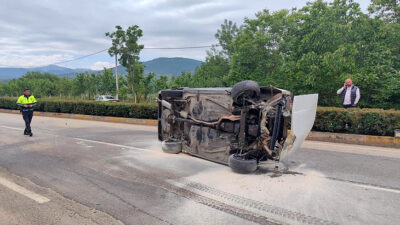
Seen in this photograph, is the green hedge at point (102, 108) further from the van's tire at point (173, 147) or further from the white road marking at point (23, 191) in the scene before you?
the white road marking at point (23, 191)

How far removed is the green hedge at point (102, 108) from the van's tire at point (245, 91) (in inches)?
349

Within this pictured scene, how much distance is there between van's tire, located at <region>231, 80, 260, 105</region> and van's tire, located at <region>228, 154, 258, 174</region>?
114 centimetres

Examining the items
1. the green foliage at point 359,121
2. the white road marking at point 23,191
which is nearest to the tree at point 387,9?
the green foliage at point 359,121

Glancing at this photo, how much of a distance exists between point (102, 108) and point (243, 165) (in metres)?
13.2

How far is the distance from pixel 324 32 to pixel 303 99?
865cm

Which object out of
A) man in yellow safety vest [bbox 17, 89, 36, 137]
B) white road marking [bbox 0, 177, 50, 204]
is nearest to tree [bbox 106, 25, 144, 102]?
man in yellow safety vest [bbox 17, 89, 36, 137]

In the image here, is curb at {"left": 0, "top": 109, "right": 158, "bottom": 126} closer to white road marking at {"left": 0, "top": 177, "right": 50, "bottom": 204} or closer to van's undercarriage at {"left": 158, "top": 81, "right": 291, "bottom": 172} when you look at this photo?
van's undercarriage at {"left": 158, "top": 81, "right": 291, "bottom": 172}

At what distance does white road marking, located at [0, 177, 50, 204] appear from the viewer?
3.94 meters

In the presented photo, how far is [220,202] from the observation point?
3771 millimetres

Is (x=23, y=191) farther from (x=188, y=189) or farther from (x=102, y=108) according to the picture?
(x=102, y=108)

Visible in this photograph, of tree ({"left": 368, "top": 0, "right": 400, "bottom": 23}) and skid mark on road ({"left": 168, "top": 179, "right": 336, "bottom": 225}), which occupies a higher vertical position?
A: tree ({"left": 368, "top": 0, "right": 400, "bottom": 23})

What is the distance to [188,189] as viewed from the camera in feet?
14.1

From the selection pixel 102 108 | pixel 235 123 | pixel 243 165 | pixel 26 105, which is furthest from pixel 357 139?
pixel 102 108

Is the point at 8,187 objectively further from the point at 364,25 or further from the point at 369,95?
the point at 364,25
